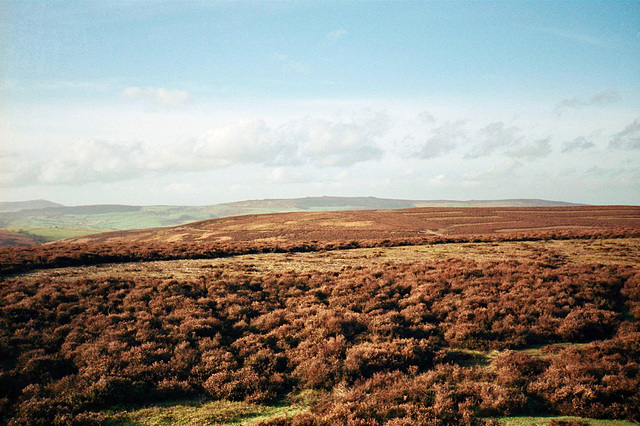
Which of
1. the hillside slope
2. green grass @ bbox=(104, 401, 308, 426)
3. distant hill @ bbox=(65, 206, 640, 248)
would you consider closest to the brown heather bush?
green grass @ bbox=(104, 401, 308, 426)

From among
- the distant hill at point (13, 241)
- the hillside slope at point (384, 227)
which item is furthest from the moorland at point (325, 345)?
the distant hill at point (13, 241)

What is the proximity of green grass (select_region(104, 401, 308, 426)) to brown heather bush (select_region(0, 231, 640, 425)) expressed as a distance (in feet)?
1.51

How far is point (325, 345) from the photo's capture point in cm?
1184

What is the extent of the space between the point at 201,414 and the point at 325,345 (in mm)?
4869

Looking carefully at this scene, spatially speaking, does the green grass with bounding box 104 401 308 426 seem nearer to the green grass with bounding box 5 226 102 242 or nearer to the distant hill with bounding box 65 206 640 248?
the distant hill with bounding box 65 206 640 248

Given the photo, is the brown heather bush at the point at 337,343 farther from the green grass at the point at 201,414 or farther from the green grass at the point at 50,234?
the green grass at the point at 50,234

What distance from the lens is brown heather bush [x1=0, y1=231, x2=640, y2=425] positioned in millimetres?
8336

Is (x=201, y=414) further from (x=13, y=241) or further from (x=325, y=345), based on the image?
(x=13, y=241)

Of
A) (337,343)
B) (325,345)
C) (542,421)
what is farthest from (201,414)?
(542,421)

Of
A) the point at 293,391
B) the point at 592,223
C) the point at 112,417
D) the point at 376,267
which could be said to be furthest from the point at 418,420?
the point at 592,223

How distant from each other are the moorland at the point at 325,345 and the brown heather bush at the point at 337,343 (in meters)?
0.06

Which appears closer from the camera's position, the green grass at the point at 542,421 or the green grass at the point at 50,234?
the green grass at the point at 542,421

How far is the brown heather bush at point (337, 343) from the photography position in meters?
8.34

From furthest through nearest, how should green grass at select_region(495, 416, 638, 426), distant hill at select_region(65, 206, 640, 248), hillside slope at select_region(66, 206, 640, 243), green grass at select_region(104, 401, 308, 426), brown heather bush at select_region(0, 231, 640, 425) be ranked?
hillside slope at select_region(66, 206, 640, 243), distant hill at select_region(65, 206, 640, 248), brown heather bush at select_region(0, 231, 640, 425), green grass at select_region(104, 401, 308, 426), green grass at select_region(495, 416, 638, 426)
